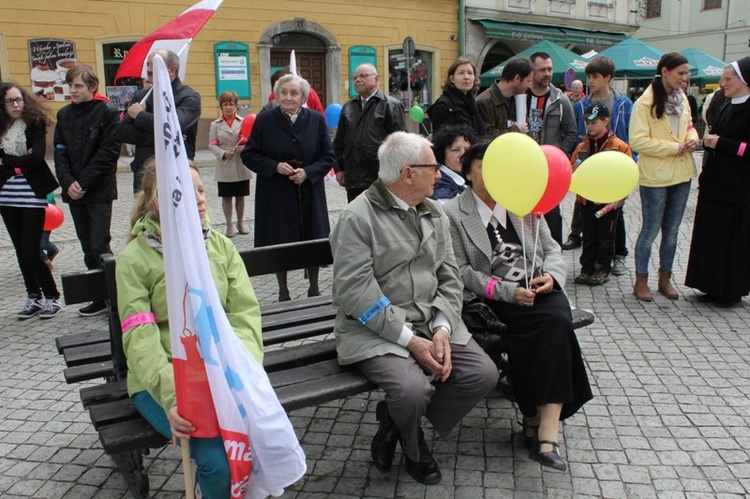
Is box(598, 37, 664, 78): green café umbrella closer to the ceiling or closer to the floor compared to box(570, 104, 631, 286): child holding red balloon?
closer to the ceiling

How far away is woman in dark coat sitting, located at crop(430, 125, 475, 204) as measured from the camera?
412cm

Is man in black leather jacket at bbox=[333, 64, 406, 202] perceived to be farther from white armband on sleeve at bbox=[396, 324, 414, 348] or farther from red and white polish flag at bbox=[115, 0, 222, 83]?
white armband on sleeve at bbox=[396, 324, 414, 348]

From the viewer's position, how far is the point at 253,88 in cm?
2084

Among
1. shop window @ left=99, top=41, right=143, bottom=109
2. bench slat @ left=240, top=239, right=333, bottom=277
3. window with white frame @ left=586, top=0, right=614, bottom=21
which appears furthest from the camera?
window with white frame @ left=586, top=0, right=614, bottom=21

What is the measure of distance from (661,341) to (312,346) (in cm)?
281

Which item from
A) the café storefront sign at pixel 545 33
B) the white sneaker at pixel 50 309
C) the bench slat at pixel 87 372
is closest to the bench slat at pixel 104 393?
the bench slat at pixel 87 372

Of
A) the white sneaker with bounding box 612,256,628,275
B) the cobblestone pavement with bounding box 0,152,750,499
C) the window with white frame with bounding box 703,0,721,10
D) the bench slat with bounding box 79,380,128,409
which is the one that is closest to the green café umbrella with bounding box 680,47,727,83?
the white sneaker with bounding box 612,256,628,275

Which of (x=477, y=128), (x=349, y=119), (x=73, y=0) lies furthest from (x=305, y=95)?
(x=73, y=0)

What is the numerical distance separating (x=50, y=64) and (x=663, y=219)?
1668 centimetres

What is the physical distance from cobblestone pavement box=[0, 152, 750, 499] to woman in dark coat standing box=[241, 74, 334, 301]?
179cm

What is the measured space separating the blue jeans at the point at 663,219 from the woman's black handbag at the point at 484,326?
3001 mm

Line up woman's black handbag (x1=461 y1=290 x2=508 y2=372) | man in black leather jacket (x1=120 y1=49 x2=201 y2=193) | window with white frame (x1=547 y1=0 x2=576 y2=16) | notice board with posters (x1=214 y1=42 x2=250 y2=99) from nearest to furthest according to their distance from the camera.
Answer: woman's black handbag (x1=461 y1=290 x2=508 y2=372) → man in black leather jacket (x1=120 y1=49 x2=201 y2=193) → notice board with posters (x1=214 y1=42 x2=250 y2=99) → window with white frame (x1=547 y1=0 x2=576 y2=16)

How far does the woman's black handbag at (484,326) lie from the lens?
3.39 meters

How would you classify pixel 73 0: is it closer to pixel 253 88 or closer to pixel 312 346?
pixel 253 88
